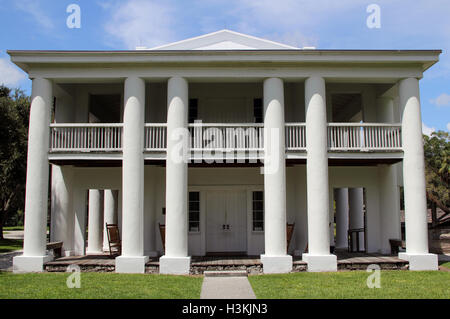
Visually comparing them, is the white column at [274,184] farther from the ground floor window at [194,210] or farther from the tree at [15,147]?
the tree at [15,147]

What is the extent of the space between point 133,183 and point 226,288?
445 cm

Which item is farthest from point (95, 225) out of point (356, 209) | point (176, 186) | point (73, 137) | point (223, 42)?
point (356, 209)

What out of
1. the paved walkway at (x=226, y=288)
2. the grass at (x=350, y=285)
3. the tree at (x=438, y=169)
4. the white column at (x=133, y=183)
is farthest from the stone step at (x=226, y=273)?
the tree at (x=438, y=169)

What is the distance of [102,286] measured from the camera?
10.6 m

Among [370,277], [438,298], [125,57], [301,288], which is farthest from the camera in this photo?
[125,57]

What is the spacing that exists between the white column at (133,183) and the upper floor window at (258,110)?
14.6 ft

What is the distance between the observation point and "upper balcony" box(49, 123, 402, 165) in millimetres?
13594

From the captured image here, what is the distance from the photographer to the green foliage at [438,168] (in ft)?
96.5

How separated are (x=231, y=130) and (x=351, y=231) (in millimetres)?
7119

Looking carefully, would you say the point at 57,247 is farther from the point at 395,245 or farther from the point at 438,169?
the point at 438,169

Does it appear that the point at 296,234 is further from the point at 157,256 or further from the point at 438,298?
the point at 438,298

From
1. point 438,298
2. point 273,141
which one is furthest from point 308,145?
point 438,298

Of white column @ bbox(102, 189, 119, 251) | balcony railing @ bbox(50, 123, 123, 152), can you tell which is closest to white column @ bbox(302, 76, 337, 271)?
balcony railing @ bbox(50, 123, 123, 152)
